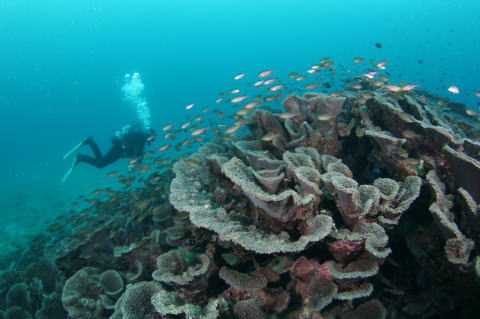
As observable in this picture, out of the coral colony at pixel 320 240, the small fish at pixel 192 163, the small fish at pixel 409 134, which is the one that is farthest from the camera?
the small fish at pixel 192 163

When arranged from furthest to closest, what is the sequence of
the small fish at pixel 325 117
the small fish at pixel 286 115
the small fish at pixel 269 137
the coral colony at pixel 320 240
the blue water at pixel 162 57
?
the blue water at pixel 162 57, the small fish at pixel 286 115, the small fish at pixel 325 117, the small fish at pixel 269 137, the coral colony at pixel 320 240

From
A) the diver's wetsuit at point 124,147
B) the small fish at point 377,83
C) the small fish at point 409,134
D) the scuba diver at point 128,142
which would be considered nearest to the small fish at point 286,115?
the small fish at point 409,134

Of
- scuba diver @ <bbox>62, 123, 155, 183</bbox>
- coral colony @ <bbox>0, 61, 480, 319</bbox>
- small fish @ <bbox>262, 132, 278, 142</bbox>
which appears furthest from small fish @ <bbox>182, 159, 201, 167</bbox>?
scuba diver @ <bbox>62, 123, 155, 183</bbox>

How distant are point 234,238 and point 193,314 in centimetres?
88

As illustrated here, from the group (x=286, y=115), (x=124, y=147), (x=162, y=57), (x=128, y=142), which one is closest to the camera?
(x=286, y=115)

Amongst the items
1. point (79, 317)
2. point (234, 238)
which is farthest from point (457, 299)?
point (79, 317)

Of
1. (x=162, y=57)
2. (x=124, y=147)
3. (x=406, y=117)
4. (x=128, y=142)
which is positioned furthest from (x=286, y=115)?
(x=162, y=57)

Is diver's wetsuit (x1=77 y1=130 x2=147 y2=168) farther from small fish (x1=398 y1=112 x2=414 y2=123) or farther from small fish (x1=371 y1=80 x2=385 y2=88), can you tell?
small fish (x1=398 y1=112 x2=414 y2=123)

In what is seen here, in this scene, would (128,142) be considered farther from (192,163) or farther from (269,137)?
(269,137)

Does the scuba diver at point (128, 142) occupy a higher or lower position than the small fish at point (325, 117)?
lower

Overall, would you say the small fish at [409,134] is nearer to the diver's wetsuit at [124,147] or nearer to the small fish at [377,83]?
the small fish at [377,83]

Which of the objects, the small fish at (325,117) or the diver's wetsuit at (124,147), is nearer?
the small fish at (325,117)

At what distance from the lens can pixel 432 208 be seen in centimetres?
264

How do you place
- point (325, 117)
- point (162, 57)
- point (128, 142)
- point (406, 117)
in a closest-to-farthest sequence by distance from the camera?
point (406, 117) → point (325, 117) → point (128, 142) → point (162, 57)
